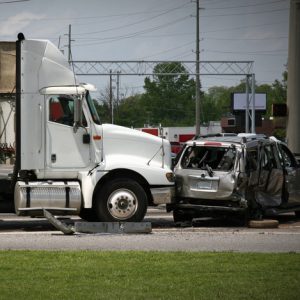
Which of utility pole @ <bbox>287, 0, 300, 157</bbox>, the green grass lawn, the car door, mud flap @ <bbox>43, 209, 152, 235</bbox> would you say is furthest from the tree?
the green grass lawn

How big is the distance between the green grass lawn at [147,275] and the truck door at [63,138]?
4339 millimetres

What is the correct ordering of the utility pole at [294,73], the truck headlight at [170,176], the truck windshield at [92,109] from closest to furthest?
the truck windshield at [92,109]
the truck headlight at [170,176]
the utility pole at [294,73]

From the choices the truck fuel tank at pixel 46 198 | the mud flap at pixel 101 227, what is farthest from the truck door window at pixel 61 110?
the mud flap at pixel 101 227

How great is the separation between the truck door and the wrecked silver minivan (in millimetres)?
2106

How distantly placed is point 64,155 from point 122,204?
1.41 metres

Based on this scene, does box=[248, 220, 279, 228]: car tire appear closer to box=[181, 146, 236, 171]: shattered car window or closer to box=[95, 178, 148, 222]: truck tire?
box=[181, 146, 236, 171]: shattered car window

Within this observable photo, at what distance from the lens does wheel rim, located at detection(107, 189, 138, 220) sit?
16781mm

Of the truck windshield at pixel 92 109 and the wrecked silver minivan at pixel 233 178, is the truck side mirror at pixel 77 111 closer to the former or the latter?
the truck windshield at pixel 92 109

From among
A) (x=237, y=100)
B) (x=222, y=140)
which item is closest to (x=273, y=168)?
(x=222, y=140)

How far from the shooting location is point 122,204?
1683cm

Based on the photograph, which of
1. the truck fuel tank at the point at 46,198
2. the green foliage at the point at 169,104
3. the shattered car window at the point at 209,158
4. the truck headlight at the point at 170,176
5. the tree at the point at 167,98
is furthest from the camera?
the tree at the point at 167,98

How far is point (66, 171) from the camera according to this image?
1689cm

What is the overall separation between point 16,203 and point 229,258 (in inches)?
223

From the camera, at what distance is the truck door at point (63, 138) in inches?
663
